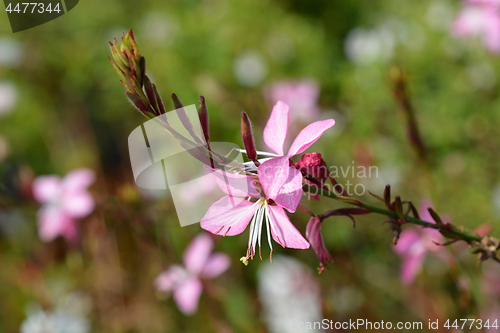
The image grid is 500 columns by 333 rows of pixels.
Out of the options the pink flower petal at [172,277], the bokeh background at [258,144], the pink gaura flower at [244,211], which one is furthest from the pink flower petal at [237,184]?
the pink flower petal at [172,277]

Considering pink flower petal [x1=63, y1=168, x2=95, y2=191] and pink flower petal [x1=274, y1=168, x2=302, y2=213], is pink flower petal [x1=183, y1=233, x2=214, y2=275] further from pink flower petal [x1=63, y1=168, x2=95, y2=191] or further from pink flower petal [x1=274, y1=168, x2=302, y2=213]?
pink flower petal [x1=274, y1=168, x2=302, y2=213]

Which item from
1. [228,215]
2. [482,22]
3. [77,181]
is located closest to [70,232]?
[77,181]

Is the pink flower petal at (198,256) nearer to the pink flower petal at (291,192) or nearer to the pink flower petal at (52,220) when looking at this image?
the pink flower petal at (52,220)

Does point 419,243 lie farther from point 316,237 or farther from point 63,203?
point 63,203

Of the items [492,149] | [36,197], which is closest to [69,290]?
[36,197]

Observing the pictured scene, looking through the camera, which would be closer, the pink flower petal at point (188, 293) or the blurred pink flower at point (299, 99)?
the pink flower petal at point (188, 293)

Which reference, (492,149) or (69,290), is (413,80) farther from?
(69,290)
